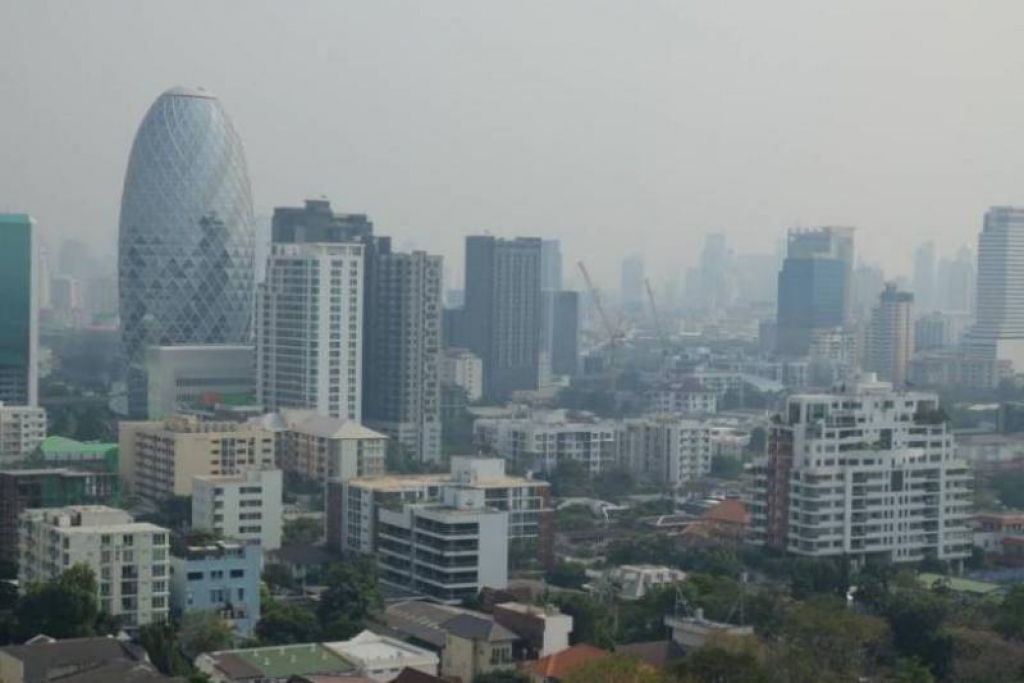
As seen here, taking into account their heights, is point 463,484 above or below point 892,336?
below

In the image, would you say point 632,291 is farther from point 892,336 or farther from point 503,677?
point 503,677

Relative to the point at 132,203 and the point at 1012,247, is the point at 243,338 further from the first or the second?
the point at 1012,247

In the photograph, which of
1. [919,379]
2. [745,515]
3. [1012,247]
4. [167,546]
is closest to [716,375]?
[919,379]

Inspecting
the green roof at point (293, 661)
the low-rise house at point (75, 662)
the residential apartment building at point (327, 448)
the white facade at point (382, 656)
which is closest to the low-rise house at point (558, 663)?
the white facade at point (382, 656)

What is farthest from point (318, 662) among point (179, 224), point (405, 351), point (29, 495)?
point (179, 224)

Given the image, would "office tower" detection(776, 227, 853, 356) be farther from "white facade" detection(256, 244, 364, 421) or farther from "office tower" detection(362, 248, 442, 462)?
"white facade" detection(256, 244, 364, 421)

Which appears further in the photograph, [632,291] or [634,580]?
[632,291]

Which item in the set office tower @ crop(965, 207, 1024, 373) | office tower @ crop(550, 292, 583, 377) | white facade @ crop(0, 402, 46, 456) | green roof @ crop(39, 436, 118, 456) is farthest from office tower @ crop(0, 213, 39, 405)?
office tower @ crop(965, 207, 1024, 373)
